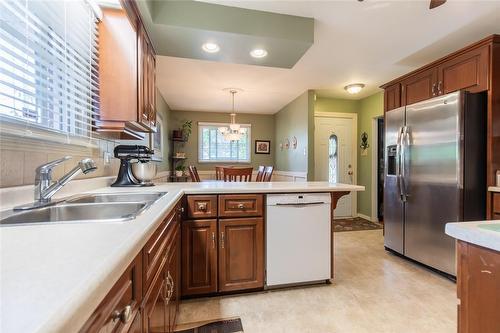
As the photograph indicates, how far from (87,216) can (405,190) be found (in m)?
2.92

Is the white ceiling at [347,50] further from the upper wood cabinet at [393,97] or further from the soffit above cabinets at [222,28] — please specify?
the upper wood cabinet at [393,97]

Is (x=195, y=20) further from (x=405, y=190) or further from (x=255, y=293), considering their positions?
(x=405, y=190)

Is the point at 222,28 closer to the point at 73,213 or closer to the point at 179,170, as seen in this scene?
the point at 73,213

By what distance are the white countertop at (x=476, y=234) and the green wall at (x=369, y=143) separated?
13.6 feet

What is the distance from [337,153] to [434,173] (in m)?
2.63

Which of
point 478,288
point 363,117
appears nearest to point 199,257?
point 478,288

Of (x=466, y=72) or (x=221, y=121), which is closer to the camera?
(x=466, y=72)

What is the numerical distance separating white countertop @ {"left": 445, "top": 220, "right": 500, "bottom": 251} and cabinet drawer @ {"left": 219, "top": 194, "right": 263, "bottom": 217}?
1.32m

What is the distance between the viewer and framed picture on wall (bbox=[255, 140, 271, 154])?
6406 mm

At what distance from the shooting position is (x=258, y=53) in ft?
8.24

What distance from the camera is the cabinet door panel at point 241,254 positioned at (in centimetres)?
199

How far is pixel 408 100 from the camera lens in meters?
2.89

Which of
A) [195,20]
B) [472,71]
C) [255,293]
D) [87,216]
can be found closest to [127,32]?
[195,20]

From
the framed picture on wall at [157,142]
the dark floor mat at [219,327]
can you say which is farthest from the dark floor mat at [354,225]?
the framed picture on wall at [157,142]
